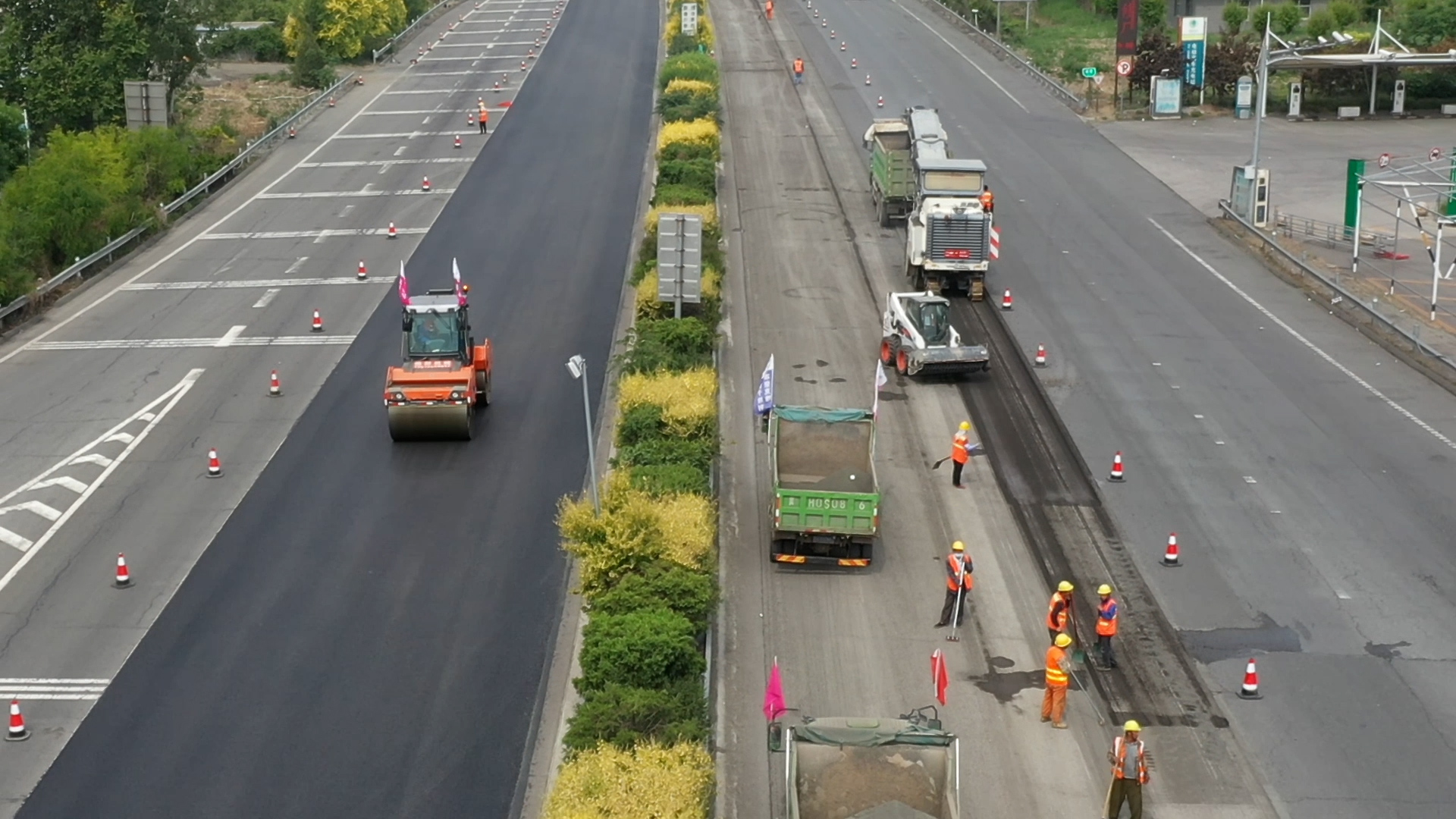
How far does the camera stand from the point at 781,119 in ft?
229

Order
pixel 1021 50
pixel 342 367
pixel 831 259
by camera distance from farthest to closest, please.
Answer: pixel 1021 50 < pixel 831 259 < pixel 342 367

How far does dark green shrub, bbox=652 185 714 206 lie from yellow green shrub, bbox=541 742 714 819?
31363 millimetres

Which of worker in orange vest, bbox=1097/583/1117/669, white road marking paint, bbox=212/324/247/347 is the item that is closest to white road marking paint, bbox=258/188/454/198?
white road marking paint, bbox=212/324/247/347

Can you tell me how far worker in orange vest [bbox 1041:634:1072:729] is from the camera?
879 inches

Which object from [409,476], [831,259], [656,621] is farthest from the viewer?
[831,259]

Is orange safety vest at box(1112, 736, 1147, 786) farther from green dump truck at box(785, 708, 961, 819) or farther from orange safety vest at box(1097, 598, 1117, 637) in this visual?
orange safety vest at box(1097, 598, 1117, 637)

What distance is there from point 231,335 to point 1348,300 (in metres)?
29.2

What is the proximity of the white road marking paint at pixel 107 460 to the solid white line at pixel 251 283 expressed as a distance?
7.88 meters

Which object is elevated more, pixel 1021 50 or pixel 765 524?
pixel 1021 50

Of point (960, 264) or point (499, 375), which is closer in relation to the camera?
point (499, 375)

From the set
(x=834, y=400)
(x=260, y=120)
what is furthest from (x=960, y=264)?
(x=260, y=120)

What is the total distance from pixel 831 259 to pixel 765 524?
2058cm

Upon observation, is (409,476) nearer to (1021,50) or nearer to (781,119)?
(781,119)

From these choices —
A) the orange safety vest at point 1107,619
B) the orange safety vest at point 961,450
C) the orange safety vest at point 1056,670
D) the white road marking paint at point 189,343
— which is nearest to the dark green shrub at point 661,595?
the orange safety vest at point 1056,670
